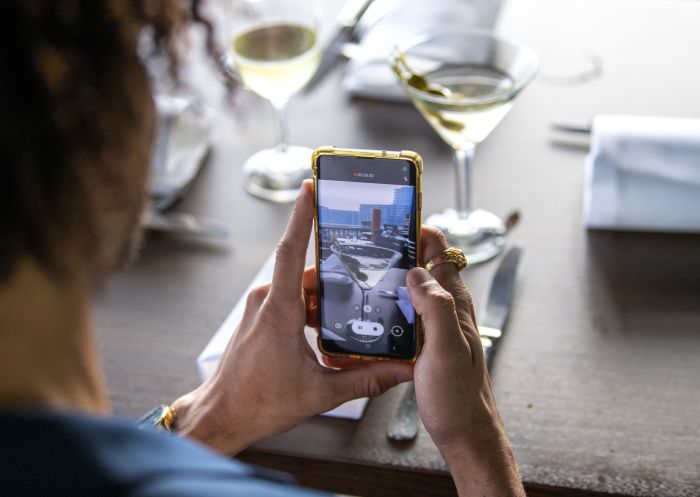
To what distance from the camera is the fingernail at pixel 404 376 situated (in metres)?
0.71

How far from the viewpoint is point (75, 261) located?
40 centimetres

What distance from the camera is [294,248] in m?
0.68

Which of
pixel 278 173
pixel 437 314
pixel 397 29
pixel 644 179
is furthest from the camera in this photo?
pixel 397 29

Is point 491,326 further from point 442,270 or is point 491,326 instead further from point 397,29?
point 397,29

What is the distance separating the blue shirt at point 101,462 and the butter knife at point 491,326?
0.31 metres

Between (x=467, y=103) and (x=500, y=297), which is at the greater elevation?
(x=467, y=103)

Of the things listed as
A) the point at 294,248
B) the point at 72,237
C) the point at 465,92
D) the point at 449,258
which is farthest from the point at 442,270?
the point at 72,237

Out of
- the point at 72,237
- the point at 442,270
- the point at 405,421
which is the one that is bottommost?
the point at 405,421

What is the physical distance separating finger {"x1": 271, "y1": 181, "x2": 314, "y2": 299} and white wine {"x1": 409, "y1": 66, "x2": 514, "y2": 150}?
209mm

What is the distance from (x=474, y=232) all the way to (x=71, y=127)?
57 cm

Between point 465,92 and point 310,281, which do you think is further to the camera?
point 465,92

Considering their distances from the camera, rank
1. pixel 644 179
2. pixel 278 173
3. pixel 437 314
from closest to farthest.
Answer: pixel 437 314, pixel 644 179, pixel 278 173

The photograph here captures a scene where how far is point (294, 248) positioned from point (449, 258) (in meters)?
0.12

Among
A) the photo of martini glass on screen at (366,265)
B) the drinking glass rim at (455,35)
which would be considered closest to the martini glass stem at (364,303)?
the photo of martini glass on screen at (366,265)
